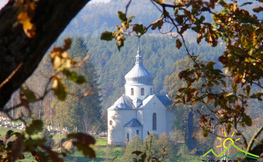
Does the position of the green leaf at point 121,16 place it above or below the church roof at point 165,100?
below

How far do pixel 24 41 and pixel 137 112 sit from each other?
116ft

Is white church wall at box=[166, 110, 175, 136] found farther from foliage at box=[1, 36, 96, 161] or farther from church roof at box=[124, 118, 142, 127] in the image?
foliage at box=[1, 36, 96, 161]

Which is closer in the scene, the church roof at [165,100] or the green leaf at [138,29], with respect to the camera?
the green leaf at [138,29]

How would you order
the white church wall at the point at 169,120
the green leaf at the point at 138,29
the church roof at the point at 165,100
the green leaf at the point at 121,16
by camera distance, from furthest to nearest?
1. the white church wall at the point at 169,120
2. the church roof at the point at 165,100
3. the green leaf at the point at 138,29
4. the green leaf at the point at 121,16

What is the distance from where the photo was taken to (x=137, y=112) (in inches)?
1431

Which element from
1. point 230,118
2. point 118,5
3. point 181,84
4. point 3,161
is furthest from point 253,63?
point 118,5

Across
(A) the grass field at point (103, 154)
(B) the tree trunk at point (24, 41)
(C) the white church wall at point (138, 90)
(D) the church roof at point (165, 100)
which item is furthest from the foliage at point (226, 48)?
(D) the church roof at point (165, 100)

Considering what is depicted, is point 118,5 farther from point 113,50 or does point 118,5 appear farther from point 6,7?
point 6,7

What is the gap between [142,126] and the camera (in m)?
36.4

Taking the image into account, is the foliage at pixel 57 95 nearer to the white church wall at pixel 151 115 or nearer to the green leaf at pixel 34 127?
the green leaf at pixel 34 127

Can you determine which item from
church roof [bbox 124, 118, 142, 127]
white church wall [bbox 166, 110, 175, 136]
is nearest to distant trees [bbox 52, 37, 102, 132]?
church roof [bbox 124, 118, 142, 127]

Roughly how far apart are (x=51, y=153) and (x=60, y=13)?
0.30 meters

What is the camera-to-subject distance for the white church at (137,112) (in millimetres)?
36062

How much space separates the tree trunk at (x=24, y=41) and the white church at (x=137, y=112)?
34.7 metres
